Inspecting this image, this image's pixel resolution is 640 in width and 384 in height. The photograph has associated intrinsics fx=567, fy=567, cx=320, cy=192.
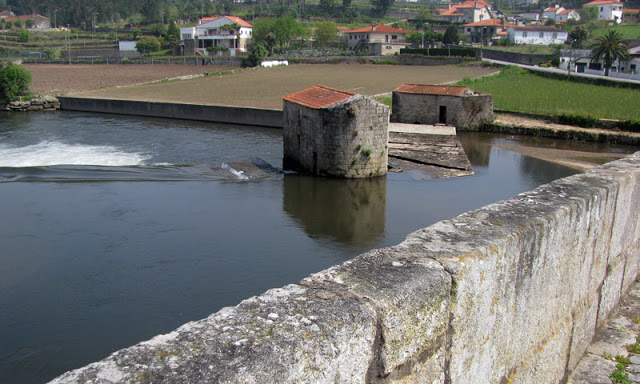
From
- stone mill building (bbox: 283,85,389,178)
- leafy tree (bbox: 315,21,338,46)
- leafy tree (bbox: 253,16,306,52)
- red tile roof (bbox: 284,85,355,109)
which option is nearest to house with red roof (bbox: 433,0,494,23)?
leafy tree (bbox: 315,21,338,46)

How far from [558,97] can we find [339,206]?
22.4 meters

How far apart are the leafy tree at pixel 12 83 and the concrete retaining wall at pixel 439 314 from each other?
123 ft

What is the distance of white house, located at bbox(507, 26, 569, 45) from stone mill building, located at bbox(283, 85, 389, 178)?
70.2m

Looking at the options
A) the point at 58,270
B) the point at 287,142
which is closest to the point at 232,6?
the point at 287,142

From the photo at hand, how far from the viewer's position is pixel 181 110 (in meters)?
30.1

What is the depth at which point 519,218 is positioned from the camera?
3.48m

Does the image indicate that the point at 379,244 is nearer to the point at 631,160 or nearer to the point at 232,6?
the point at 631,160

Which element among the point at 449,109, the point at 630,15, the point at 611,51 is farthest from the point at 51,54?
the point at 630,15

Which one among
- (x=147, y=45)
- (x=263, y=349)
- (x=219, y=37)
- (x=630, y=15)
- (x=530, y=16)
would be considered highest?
(x=530, y=16)

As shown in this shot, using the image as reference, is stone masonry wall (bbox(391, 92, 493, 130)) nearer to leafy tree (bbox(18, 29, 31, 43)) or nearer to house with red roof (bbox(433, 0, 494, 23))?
house with red roof (bbox(433, 0, 494, 23))

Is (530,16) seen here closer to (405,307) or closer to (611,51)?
(611,51)

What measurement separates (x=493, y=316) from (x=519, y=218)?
74 centimetres

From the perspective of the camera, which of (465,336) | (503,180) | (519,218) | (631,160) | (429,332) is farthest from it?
(503,180)

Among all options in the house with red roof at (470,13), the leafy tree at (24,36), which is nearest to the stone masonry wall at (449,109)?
the house with red roof at (470,13)
